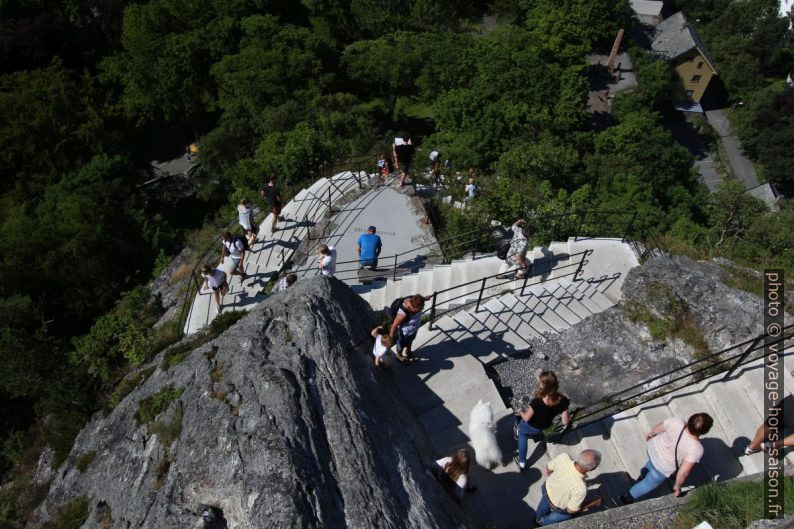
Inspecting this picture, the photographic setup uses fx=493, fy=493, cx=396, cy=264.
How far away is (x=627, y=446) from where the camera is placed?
26.2 ft

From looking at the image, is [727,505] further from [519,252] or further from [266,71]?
[266,71]

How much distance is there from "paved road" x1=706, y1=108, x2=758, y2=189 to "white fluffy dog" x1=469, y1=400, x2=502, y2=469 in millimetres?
42187

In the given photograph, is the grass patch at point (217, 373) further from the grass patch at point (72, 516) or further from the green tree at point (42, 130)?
the green tree at point (42, 130)

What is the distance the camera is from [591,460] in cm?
618

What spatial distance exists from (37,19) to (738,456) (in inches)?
1793

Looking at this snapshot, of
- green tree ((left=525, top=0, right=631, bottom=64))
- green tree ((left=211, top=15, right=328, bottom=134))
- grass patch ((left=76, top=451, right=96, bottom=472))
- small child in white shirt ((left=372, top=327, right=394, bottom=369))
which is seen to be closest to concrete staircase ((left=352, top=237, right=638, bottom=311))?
small child in white shirt ((left=372, top=327, right=394, bottom=369))

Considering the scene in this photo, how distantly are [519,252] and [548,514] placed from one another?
6209 mm

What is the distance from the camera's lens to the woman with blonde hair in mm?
6742

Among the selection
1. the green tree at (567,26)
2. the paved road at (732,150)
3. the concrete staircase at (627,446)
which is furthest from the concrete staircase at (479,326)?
the paved road at (732,150)

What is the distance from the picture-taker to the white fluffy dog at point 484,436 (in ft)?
25.3

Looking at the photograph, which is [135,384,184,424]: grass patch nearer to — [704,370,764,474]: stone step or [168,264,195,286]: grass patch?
[168,264,195,286]: grass patch

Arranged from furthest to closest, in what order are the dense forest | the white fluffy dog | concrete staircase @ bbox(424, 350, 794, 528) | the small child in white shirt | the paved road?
1. the paved road
2. the dense forest
3. the small child in white shirt
4. the white fluffy dog
5. concrete staircase @ bbox(424, 350, 794, 528)

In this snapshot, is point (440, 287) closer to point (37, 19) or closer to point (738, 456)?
point (738, 456)

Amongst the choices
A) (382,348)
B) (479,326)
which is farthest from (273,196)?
(382,348)
